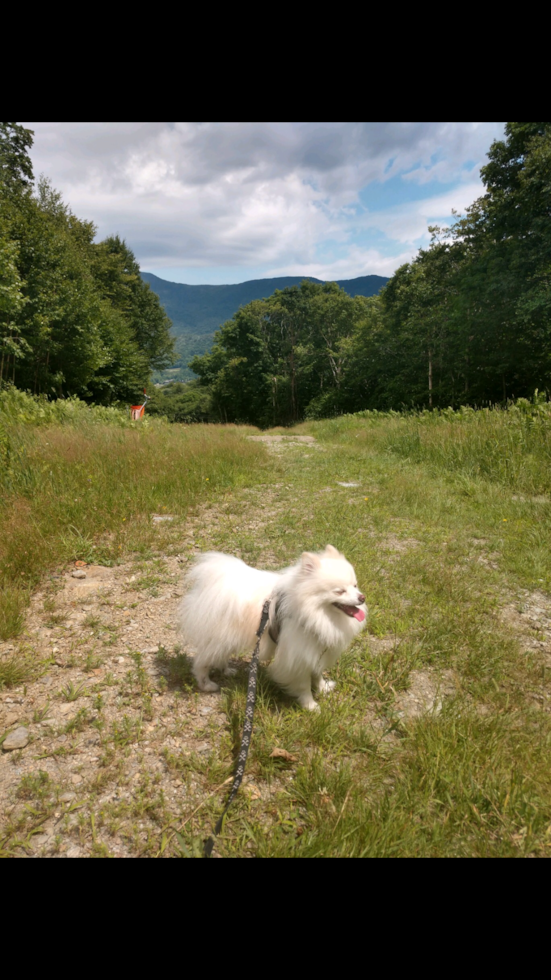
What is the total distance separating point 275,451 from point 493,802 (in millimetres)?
12496

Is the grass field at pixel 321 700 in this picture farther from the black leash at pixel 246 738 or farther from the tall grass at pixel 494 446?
the tall grass at pixel 494 446

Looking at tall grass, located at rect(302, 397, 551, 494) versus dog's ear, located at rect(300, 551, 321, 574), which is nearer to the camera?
dog's ear, located at rect(300, 551, 321, 574)

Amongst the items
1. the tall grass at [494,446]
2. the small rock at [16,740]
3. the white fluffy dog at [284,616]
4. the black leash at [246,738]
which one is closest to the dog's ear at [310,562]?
the white fluffy dog at [284,616]

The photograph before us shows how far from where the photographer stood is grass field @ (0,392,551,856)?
1841 mm

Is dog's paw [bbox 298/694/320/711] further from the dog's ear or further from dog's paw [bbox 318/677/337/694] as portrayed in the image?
the dog's ear

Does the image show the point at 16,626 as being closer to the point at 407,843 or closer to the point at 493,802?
the point at 407,843

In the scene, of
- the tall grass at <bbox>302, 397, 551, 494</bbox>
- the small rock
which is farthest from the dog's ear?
the tall grass at <bbox>302, 397, 551, 494</bbox>

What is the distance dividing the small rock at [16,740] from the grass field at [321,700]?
6 centimetres

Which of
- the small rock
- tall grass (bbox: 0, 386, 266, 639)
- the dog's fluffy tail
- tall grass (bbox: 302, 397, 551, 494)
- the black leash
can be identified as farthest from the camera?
tall grass (bbox: 302, 397, 551, 494)

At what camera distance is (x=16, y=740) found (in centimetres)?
230

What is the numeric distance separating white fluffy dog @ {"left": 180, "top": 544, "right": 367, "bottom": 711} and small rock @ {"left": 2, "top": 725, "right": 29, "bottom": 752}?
3.31ft

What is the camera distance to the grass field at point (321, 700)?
1.84 meters

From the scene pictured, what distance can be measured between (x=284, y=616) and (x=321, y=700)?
27.7 inches

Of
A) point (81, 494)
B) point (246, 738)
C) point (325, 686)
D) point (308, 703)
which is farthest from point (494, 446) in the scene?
point (246, 738)
